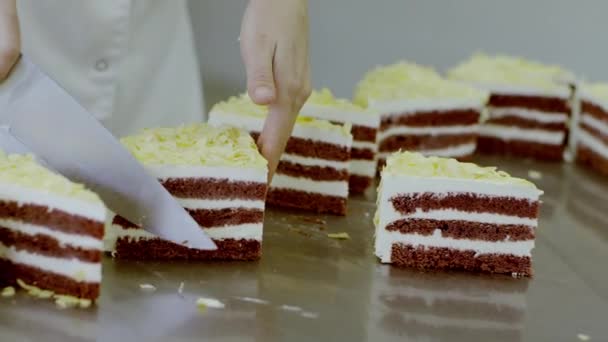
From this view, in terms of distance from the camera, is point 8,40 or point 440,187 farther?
point 440,187

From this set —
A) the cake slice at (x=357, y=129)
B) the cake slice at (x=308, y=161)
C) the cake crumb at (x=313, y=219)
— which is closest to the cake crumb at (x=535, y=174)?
the cake slice at (x=357, y=129)

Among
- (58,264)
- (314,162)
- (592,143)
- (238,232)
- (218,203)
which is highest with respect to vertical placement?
(592,143)

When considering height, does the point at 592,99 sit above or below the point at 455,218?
above

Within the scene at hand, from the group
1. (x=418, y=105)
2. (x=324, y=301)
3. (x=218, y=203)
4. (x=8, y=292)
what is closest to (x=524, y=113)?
(x=418, y=105)

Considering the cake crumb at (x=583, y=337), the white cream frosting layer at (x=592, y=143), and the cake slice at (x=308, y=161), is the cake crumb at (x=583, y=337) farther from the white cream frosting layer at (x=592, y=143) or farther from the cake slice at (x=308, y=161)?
the white cream frosting layer at (x=592, y=143)

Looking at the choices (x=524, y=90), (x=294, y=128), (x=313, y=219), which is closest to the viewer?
(x=313, y=219)

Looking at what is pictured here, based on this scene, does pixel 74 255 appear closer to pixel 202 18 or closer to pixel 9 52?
pixel 9 52

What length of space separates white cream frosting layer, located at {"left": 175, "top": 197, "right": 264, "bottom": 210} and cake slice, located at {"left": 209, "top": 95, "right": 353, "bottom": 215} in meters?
0.78

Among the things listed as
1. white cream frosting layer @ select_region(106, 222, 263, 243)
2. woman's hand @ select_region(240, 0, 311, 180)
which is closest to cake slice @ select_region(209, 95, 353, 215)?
woman's hand @ select_region(240, 0, 311, 180)

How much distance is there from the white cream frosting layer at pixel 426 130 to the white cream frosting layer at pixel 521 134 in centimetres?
37

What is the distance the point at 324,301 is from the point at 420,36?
13.9ft

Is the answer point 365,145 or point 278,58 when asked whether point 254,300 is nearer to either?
point 278,58

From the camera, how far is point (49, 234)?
11.9 ft

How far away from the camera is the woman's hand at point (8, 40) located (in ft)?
12.3
